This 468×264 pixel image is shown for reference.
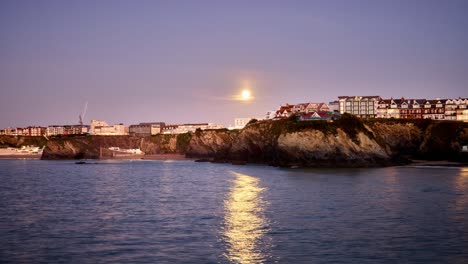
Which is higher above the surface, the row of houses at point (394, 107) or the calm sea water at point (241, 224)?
the row of houses at point (394, 107)

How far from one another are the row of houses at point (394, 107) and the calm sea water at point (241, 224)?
87651mm

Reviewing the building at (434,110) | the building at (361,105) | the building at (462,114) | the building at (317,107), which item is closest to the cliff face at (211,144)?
the building at (317,107)

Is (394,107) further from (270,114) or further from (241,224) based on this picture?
(241,224)

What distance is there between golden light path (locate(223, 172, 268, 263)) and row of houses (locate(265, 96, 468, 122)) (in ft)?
292

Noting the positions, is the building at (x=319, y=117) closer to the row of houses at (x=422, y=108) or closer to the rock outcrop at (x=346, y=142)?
the rock outcrop at (x=346, y=142)

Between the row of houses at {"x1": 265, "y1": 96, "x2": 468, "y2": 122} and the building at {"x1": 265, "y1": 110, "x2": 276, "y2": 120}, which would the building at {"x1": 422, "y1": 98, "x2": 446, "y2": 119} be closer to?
the row of houses at {"x1": 265, "y1": 96, "x2": 468, "y2": 122}

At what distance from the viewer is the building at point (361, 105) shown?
165 m

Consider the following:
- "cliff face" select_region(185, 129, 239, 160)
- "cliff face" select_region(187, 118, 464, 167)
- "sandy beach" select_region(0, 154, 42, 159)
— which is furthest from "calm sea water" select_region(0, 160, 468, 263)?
"sandy beach" select_region(0, 154, 42, 159)

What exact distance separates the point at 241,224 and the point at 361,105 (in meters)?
139

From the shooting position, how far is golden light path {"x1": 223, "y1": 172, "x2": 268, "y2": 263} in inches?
1015

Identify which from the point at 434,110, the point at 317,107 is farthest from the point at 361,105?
the point at 434,110

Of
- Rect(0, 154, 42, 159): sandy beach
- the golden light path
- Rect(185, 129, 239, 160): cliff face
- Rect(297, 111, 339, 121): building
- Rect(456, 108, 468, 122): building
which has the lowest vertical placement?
the golden light path

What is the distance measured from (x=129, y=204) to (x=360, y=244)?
23716 millimetres

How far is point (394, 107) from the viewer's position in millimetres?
157250
